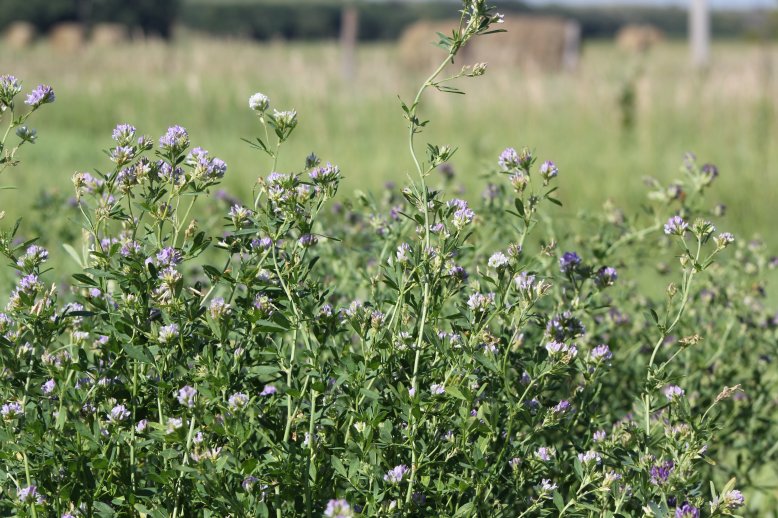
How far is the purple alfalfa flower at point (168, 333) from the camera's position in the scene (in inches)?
60.2

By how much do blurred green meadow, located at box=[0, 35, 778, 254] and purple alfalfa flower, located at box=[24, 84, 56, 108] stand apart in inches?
149

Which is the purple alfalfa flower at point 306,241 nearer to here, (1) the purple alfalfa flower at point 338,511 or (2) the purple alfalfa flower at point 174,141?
(2) the purple alfalfa flower at point 174,141

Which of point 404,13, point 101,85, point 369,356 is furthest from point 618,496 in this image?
point 404,13

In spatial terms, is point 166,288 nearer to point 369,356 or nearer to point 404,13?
→ point 369,356

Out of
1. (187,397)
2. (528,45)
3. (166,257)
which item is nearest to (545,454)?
(187,397)

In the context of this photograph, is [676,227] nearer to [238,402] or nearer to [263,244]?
[263,244]

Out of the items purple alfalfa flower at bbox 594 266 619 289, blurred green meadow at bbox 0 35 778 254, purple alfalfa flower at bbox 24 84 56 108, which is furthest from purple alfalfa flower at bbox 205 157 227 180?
blurred green meadow at bbox 0 35 778 254

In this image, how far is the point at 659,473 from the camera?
1.63 meters

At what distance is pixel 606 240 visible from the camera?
251cm

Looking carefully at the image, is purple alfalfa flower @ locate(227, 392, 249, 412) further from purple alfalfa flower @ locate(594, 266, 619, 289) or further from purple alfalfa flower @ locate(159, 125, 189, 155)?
purple alfalfa flower @ locate(594, 266, 619, 289)

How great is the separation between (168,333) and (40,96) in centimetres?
52

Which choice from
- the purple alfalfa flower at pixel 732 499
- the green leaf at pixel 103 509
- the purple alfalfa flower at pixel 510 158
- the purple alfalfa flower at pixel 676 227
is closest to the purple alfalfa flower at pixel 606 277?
the purple alfalfa flower at pixel 676 227

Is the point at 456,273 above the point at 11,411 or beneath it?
above

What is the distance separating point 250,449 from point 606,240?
121 cm
